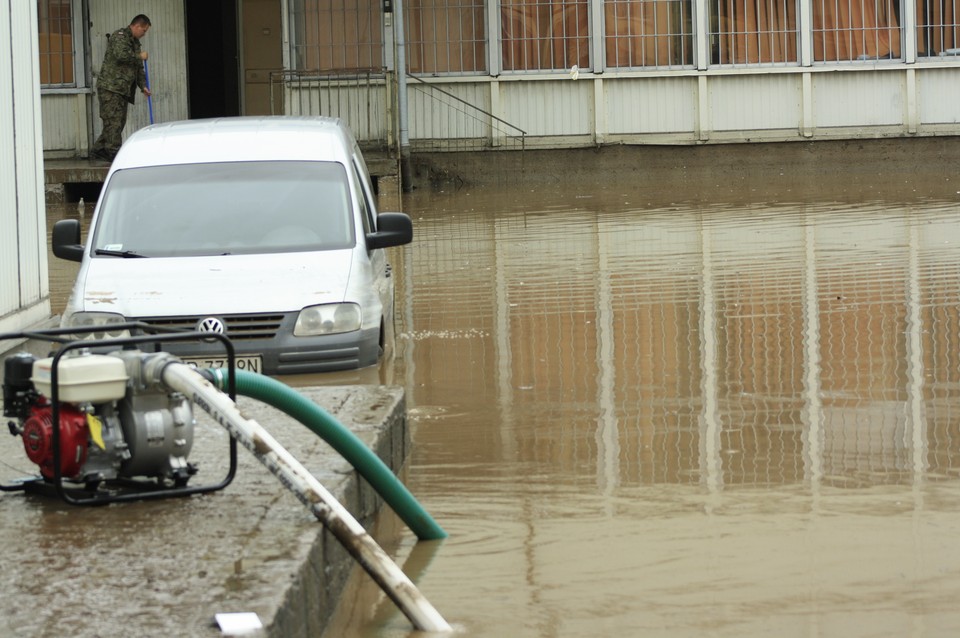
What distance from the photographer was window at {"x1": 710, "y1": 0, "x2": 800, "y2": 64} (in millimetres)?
25000

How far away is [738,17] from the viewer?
988 inches

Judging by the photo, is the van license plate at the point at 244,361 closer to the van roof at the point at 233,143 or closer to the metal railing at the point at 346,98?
the van roof at the point at 233,143

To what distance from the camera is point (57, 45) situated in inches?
964

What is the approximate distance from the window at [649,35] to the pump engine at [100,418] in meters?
20.1

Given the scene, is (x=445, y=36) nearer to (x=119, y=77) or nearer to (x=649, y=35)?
(x=649, y=35)

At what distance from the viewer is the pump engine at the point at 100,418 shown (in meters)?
5.20

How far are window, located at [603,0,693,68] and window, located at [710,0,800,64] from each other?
0.46 metres

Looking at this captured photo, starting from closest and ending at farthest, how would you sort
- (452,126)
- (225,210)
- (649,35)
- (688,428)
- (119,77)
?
(688,428) < (225,210) < (119,77) < (452,126) < (649,35)

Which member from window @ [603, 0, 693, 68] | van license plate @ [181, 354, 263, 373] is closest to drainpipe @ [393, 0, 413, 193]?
window @ [603, 0, 693, 68]

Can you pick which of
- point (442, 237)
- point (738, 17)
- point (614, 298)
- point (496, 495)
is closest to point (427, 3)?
point (738, 17)

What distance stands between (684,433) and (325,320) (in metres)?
2.15

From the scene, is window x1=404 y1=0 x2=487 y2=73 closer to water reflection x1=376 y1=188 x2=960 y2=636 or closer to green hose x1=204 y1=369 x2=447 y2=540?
water reflection x1=376 y1=188 x2=960 y2=636

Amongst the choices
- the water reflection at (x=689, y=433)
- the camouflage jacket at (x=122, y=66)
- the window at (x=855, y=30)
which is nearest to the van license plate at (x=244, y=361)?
the water reflection at (x=689, y=433)

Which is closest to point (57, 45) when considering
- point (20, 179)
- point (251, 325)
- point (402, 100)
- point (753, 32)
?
point (402, 100)
